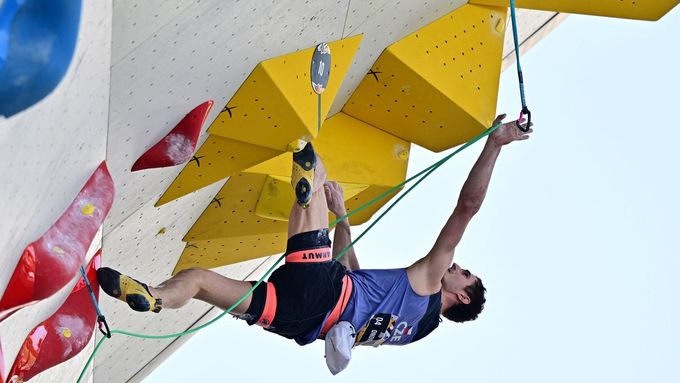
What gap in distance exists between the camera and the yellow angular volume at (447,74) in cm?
518

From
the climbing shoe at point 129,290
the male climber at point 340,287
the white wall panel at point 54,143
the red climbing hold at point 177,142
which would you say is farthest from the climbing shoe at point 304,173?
the white wall panel at point 54,143

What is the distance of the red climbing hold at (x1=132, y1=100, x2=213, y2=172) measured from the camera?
4074mm

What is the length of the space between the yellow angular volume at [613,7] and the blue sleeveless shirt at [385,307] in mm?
1274

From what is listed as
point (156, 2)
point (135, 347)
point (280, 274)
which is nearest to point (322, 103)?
point (280, 274)

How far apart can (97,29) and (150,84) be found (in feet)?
2.02

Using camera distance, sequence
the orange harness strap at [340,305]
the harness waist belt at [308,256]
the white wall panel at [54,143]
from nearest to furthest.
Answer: the white wall panel at [54,143], the harness waist belt at [308,256], the orange harness strap at [340,305]

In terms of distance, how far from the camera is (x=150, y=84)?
12.1 ft

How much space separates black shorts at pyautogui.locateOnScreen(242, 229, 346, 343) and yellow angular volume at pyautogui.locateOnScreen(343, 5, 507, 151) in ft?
3.05

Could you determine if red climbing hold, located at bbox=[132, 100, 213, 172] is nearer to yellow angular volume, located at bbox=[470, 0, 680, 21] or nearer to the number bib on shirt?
the number bib on shirt

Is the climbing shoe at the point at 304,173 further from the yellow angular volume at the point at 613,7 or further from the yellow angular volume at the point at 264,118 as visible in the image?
the yellow angular volume at the point at 613,7

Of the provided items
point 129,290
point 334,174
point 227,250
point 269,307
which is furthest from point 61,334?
point 227,250

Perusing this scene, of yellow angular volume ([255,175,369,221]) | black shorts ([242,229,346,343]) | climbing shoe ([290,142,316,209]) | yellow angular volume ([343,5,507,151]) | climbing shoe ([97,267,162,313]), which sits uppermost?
yellow angular volume ([343,5,507,151])

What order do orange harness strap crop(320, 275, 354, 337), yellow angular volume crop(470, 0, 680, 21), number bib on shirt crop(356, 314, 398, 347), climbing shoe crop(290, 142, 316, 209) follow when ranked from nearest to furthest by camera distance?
climbing shoe crop(290, 142, 316, 209), orange harness strap crop(320, 275, 354, 337), number bib on shirt crop(356, 314, 398, 347), yellow angular volume crop(470, 0, 680, 21)

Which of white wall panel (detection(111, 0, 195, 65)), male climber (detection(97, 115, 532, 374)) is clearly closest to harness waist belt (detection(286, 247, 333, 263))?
male climber (detection(97, 115, 532, 374))
